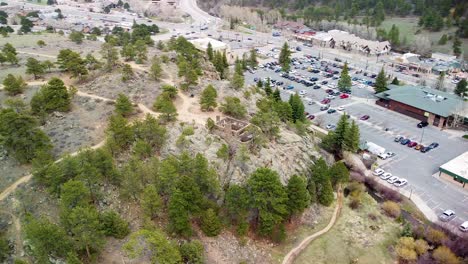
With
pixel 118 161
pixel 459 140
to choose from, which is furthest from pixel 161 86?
pixel 459 140

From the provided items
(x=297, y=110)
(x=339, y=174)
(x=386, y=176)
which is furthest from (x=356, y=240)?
(x=297, y=110)

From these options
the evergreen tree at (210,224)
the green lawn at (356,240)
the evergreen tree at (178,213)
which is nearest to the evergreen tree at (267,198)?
the evergreen tree at (210,224)

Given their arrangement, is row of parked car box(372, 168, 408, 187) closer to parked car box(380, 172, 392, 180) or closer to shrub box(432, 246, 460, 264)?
parked car box(380, 172, 392, 180)

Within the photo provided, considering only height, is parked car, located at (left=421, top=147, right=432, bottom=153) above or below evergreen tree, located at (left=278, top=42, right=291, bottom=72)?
below

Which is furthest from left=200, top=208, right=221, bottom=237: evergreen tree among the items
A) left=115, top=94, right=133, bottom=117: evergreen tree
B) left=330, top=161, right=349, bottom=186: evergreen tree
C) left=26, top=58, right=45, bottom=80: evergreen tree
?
left=26, top=58, right=45, bottom=80: evergreen tree

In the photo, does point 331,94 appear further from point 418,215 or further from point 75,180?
point 75,180

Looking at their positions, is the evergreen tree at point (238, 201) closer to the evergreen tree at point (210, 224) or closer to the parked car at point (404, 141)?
the evergreen tree at point (210, 224)

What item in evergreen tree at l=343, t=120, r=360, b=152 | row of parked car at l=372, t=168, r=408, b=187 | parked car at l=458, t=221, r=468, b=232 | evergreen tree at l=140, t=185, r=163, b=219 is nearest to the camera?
evergreen tree at l=140, t=185, r=163, b=219
